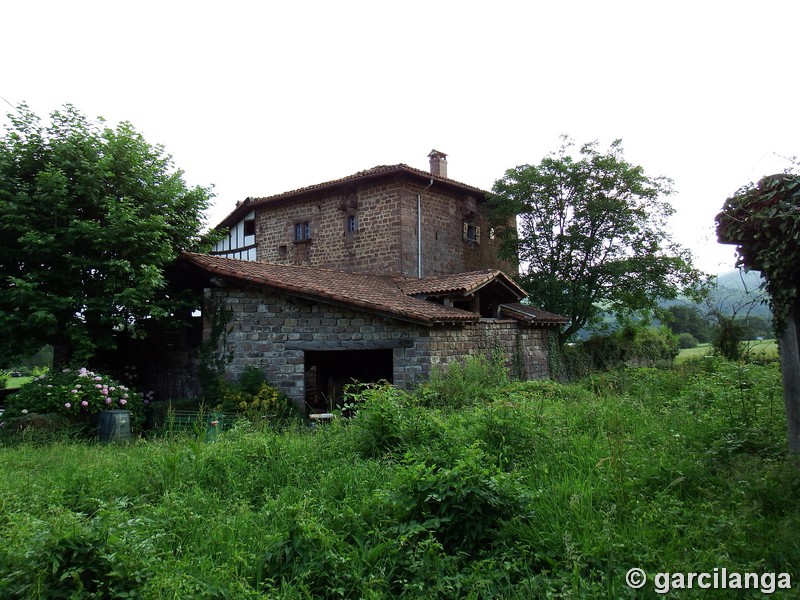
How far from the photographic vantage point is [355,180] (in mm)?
18812

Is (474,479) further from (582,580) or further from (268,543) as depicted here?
(268,543)

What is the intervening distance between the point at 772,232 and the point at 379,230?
1531cm

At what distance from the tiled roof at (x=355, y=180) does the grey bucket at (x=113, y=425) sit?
451 inches

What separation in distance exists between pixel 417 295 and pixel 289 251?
26.6 ft

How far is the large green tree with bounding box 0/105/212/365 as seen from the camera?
10383mm

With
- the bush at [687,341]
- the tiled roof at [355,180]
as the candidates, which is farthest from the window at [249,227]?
the bush at [687,341]

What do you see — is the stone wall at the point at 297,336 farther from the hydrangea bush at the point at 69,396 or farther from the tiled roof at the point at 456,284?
the hydrangea bush at the point at 69,396

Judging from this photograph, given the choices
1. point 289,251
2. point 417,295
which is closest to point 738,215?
point 417,295

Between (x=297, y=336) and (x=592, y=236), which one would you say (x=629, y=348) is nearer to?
(x=592, y=236)

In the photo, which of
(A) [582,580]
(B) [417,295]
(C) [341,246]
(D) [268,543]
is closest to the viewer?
(A) [582,580]

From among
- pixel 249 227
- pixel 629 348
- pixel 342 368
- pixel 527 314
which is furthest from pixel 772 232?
pixel 249 227

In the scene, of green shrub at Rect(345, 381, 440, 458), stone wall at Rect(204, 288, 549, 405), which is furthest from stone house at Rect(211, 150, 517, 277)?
green shrub at Rect(345, 381, 440, 458)

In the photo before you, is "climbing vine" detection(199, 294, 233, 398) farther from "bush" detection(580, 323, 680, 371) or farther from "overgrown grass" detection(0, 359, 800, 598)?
"bush" detection(580, 323, 680, 371)

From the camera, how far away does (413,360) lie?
12.1 metres
